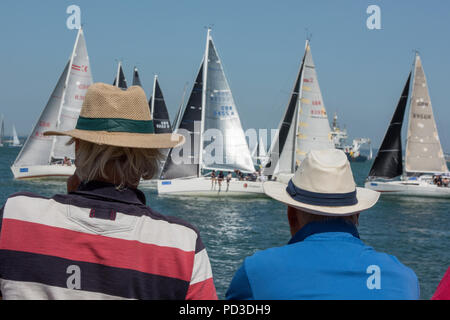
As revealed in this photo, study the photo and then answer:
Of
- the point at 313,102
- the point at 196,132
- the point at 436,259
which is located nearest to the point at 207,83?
the point at 196,132

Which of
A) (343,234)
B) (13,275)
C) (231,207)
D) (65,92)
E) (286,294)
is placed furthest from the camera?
(65,92)

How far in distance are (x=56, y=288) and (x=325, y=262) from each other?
904 mm

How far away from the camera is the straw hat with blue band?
219cm

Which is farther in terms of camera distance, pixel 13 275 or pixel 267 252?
pixel 267 252

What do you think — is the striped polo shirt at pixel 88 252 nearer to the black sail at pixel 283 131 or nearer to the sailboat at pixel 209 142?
the sailboat at pixel 209 142

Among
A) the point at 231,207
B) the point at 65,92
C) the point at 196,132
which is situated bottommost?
the point at 231,207

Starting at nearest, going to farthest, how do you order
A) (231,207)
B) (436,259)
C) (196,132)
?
1. (436,259)
2. (231,207)
3. (196,132)

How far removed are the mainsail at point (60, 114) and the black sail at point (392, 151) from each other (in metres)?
20.1

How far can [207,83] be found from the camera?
31.1 metres

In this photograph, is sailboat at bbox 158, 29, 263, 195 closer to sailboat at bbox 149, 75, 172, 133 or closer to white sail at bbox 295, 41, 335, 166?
white sail at bbox 295, 41, 335, 166

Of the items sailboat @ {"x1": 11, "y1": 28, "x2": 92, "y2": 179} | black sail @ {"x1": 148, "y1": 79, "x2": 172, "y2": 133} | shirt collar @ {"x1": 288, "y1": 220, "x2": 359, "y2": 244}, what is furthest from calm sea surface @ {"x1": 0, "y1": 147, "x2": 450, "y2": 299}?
shirt collar @ {"x1": 288, "y1": 220, "x2": 359, "y2": 244}

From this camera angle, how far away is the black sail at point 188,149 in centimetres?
2973

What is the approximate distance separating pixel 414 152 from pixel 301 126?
9.06m
